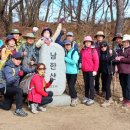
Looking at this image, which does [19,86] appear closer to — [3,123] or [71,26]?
[3,123]

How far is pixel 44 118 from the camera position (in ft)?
23.6

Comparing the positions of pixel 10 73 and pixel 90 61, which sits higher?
pixel 90 61

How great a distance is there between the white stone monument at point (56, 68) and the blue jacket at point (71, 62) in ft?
0.33

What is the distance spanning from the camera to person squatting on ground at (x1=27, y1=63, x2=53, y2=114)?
7449mm

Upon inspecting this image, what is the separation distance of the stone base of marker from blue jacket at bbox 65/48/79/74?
2.03 ft

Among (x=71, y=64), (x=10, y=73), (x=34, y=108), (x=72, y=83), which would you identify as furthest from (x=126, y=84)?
(x=10, y=73)

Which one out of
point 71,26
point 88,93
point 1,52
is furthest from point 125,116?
point 71,26

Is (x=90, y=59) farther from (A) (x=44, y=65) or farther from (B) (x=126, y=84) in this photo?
(A) (x=44, y=65)

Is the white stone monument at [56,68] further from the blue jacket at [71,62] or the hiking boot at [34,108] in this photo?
the hiking boot at [34,108]

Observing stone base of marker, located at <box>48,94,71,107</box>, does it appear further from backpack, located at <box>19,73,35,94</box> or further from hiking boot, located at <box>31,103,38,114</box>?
backpack, located at <box>19,73,35,94</box>

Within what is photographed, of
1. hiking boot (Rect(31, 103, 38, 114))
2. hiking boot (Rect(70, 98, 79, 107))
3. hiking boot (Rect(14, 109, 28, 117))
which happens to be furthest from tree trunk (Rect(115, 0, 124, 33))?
hiking boot (Rect(14, 109, 28, 117))

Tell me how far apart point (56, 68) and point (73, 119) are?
162 cm

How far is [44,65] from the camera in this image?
7672 millimetres

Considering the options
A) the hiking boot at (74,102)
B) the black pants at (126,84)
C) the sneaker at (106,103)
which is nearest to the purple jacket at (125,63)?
the black pants at (126,84)
